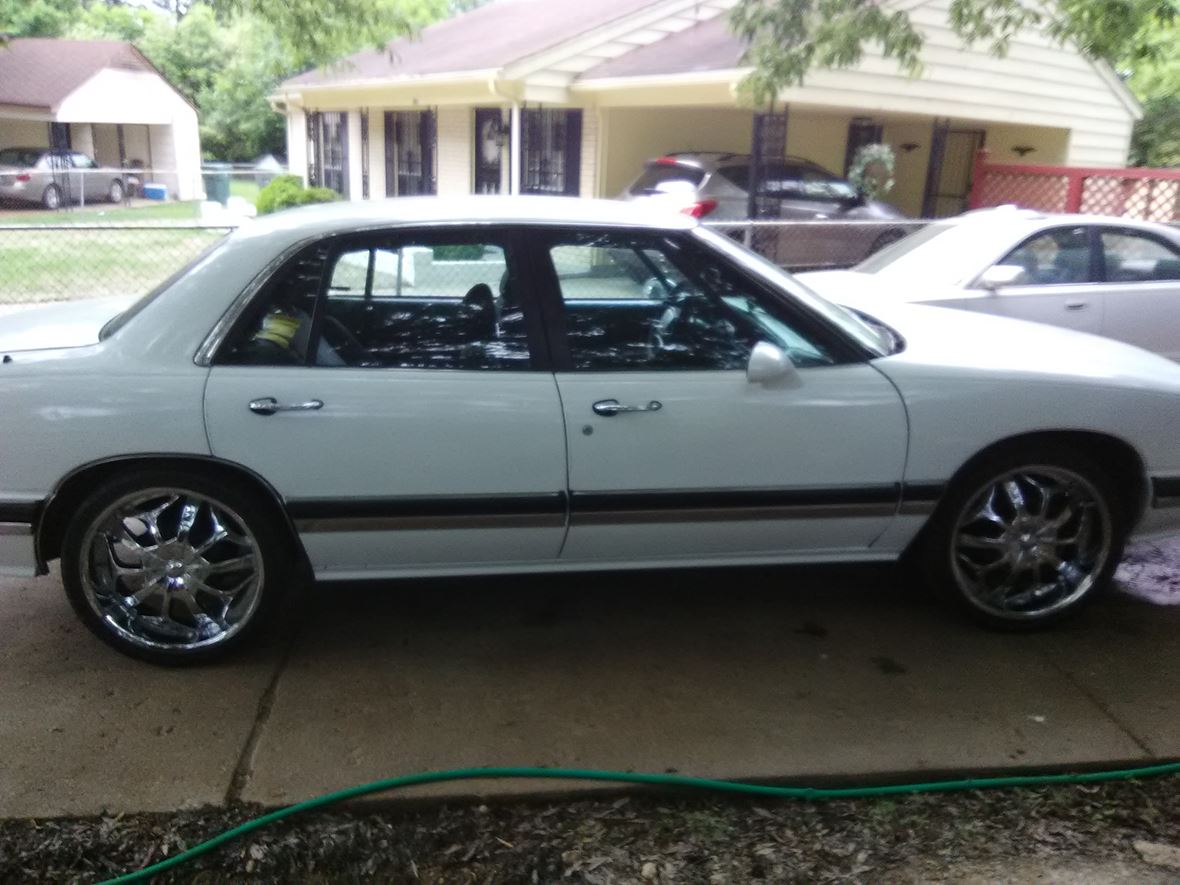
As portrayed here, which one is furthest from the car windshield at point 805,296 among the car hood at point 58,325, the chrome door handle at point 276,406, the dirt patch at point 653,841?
the car hood at point 58,325

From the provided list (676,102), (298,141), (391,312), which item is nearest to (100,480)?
(391,312)

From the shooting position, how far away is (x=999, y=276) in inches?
267

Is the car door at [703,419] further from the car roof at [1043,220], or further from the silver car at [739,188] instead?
the silver car at [739,188]

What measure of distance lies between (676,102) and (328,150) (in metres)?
14.1

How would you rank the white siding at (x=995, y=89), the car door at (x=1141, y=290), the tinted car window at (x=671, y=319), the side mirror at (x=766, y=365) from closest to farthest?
1. the side mirror at (x=766, y=365)
2. the tinted car window at (x=671, y=319)
3. the car door at (x=1141, y=290)
4. the white siding at (x=995, y=89)

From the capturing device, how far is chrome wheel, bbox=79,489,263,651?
343 centimetres

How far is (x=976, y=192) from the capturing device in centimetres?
1496

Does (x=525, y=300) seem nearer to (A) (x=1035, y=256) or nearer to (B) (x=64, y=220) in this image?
(A) (x=1035, y=256)

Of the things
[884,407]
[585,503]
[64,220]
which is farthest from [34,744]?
[64,220]

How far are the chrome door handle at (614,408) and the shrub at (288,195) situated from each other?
1547 centimetres

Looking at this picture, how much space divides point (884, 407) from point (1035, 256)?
14.2 feet

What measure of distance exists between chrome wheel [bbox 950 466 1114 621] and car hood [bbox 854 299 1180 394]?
1.18ft

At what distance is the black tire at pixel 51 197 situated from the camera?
88.6 feet

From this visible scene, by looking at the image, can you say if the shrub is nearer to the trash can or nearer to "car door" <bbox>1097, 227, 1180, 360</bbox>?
the trash can
